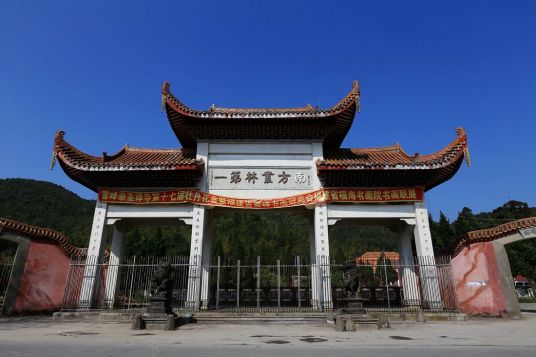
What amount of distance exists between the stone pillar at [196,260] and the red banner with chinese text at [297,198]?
1.69 ft

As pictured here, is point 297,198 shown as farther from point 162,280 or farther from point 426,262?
point 162,280

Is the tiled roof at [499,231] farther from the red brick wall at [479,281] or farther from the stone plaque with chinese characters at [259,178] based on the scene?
the stone plaque with chinese characters at [259,178]

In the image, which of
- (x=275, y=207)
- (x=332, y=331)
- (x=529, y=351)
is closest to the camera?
(x=529, y=351)

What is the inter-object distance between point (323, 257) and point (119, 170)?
8160 mm

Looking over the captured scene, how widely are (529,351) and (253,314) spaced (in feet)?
24.1

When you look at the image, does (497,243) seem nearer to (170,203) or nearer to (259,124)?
(259,124)

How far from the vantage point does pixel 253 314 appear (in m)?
11.0

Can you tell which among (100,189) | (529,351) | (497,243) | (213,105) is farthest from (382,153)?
(100,189)

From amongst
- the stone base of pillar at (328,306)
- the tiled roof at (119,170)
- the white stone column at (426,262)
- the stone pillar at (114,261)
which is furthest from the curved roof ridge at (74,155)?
the white stone column at (426,262)

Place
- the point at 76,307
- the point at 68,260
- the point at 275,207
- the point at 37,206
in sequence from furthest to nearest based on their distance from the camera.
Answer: the point at 37,206 < the point at 68,260 < the point at 275,207 < the point at 76,307

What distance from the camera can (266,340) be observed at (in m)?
7.18

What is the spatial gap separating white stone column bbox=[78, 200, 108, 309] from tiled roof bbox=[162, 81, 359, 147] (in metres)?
4.65

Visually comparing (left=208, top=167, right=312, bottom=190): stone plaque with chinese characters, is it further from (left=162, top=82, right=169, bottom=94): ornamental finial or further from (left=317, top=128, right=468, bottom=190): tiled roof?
(left=162, top=82, right=169, bottom=94): ornamental finial

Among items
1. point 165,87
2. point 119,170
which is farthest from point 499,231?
point 119,170
